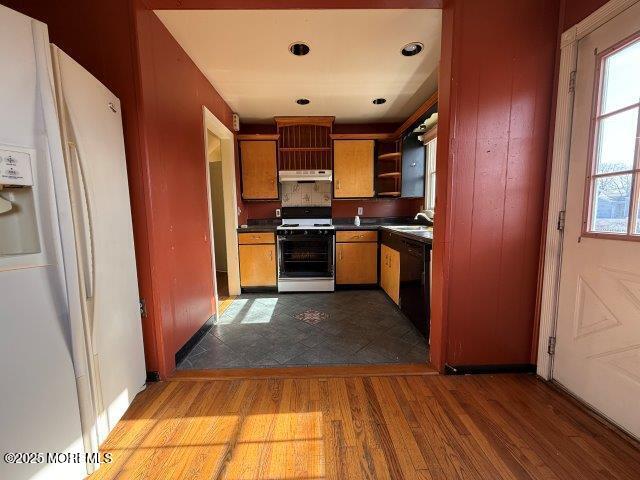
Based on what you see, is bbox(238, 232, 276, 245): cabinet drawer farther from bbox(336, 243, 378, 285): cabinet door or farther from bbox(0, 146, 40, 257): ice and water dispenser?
bbox(0, 146, 40, 257): ice and water dispenser

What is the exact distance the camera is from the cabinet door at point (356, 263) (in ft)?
11.5

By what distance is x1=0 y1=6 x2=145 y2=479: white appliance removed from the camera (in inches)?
35.1

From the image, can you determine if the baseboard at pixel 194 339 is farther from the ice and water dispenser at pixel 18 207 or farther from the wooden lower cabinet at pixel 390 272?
the wooden lower cabinet at pixel 390 272

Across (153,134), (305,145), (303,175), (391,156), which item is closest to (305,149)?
(305,145)

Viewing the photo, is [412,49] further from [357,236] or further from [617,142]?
[357,236]

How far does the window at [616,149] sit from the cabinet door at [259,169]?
3.21 metres

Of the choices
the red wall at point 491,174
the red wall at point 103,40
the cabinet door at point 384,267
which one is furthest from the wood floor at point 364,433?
the cabinet door at point 384,267

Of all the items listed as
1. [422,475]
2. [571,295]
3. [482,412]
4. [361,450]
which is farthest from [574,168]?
[361,450]

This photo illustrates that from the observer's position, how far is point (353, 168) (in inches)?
147

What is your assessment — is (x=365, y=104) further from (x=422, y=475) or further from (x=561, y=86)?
(x=422, y=475)

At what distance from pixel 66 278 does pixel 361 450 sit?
1.47 meters

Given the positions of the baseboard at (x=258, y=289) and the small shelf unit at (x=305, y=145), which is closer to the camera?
the baseboard at (x=258, y=289)

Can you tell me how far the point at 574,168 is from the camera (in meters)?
1.45

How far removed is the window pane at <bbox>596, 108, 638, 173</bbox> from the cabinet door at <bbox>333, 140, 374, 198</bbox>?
100 inches
